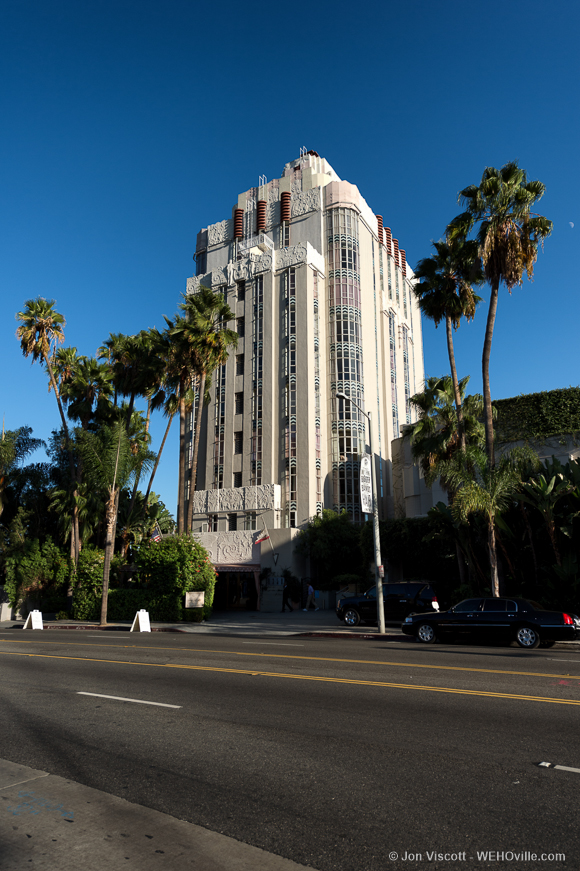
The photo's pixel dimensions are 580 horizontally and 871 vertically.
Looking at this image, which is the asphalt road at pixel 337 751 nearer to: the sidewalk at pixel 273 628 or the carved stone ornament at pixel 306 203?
the sidewalk at pixel 273 628

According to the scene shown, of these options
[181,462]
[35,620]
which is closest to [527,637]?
[35,620]

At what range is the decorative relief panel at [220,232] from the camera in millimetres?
57888

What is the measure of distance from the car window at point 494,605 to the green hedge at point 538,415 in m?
19.2

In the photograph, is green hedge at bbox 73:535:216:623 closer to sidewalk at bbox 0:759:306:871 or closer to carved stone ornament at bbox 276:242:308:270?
sidewalk at bbox 0:759:306:871

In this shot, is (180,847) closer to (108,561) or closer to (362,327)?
(108,561)

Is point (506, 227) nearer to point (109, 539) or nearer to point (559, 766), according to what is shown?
point (559, 766)

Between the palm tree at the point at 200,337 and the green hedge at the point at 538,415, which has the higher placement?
the palm tree at the point at 200,337

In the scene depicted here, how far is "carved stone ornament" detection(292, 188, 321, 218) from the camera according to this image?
53219mm

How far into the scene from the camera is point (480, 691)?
28.5 feet

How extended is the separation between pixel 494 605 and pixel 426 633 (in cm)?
223

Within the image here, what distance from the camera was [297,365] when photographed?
47438mm

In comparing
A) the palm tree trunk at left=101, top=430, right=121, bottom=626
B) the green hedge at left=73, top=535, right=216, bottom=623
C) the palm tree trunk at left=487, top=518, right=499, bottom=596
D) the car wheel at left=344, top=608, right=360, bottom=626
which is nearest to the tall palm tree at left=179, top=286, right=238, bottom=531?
the green hedge at left=73, top=535, right=216, bottom=623

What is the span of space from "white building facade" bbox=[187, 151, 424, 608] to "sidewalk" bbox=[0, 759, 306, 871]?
37.8 m

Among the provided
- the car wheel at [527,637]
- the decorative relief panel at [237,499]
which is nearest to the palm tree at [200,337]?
the decorative relief panel at [237,499]
